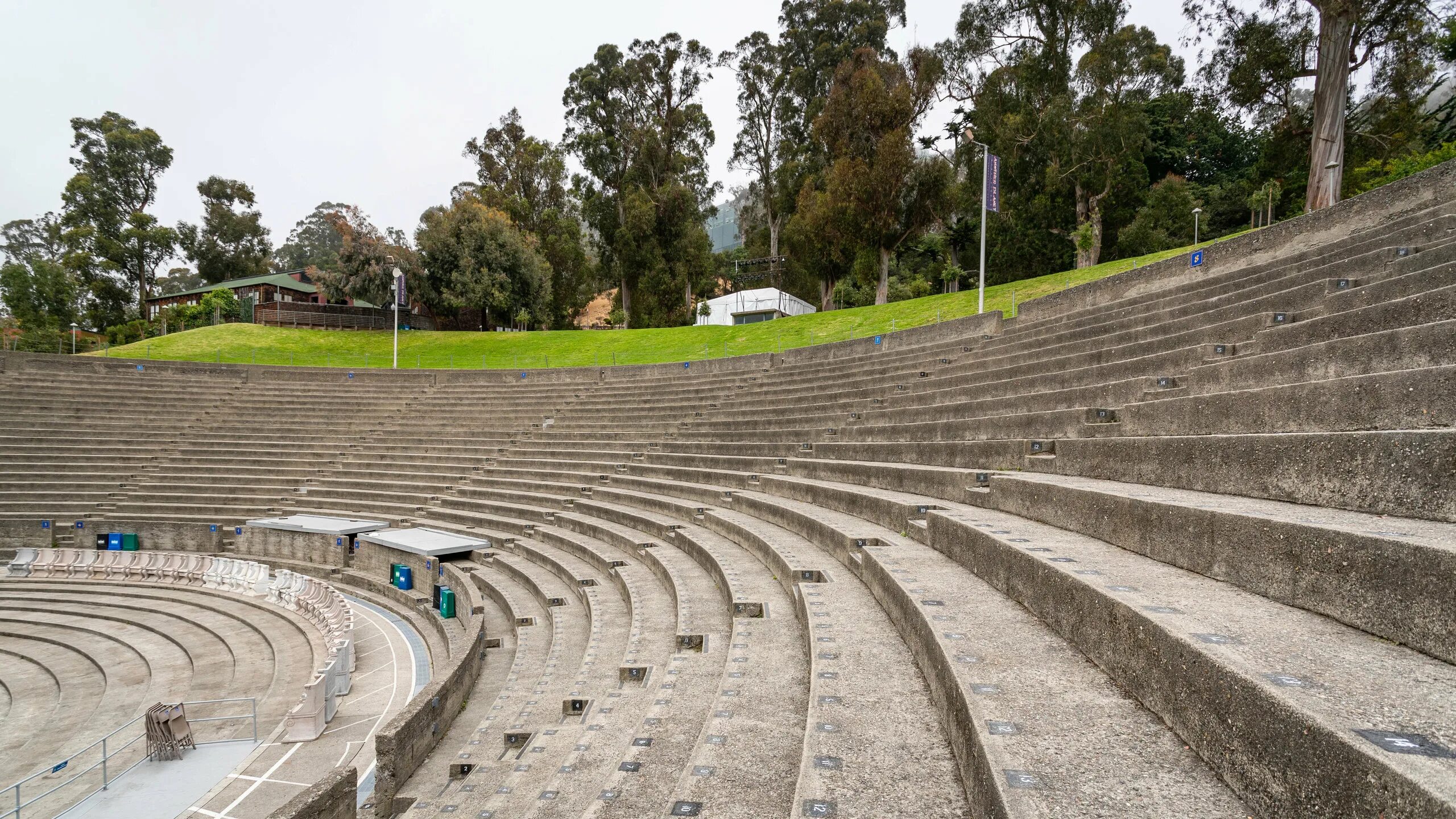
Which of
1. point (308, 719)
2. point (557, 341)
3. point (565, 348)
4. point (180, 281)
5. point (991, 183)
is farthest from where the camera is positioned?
point (180, 281)

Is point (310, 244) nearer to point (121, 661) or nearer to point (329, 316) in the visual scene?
point (329, 316)

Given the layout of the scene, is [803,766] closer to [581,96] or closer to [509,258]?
[509,258]

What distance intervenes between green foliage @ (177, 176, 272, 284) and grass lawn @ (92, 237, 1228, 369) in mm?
28279

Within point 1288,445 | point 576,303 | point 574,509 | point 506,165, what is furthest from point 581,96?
point 1288,445

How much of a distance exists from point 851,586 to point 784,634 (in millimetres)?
662

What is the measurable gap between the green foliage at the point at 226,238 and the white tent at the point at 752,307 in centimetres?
3940

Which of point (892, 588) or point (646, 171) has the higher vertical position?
point (646, 171)

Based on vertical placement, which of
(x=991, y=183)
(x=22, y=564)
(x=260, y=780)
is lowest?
(x=260, y=780)

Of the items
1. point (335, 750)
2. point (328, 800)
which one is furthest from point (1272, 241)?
point (335, 750)

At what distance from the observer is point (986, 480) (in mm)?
6324

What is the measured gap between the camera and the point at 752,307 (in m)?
40.1

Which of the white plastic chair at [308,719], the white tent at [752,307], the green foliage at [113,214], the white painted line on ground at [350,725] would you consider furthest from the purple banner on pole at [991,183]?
the green foliage at [113,214]

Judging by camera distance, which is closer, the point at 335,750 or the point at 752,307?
the point at 335,750

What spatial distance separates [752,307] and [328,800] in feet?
121
